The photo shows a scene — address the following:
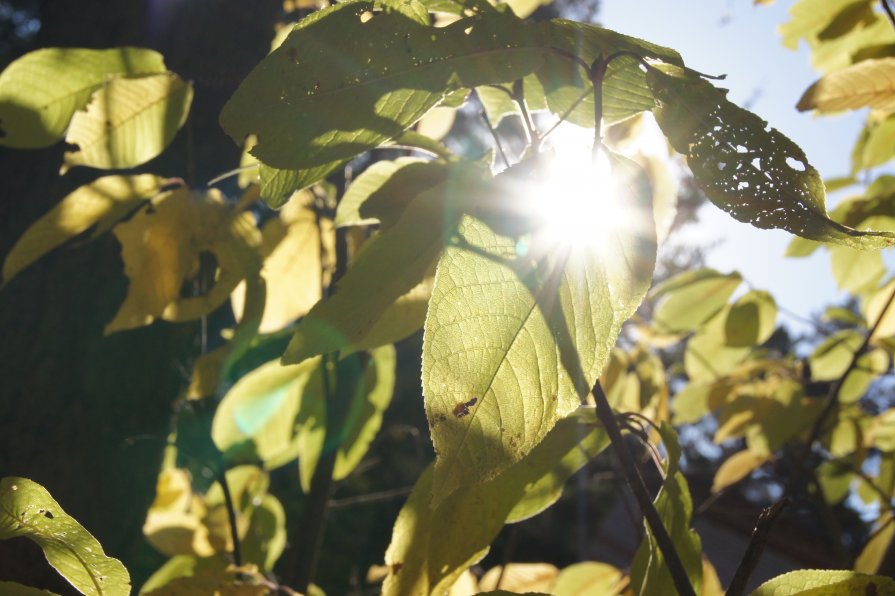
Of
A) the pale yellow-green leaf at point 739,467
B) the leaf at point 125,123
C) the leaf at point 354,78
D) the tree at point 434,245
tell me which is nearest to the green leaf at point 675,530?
the tree at point 434,245

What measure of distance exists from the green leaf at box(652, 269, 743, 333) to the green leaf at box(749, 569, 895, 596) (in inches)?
28.8

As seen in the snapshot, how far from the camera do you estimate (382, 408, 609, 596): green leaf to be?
0.48 m

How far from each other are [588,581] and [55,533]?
62 cm

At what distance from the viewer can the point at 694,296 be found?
114 cm

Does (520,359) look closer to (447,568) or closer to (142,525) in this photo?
(447,568)

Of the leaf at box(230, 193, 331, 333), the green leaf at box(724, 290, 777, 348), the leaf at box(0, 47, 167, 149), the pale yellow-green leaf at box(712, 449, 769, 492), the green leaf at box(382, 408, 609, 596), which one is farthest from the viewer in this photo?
the pale yellow-green leaf at box(712, 449, 769, 492)

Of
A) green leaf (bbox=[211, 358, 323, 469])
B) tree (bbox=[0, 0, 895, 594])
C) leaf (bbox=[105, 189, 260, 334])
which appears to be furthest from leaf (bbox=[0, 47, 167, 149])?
green leaf (bbox=[211, 358, 323, 469])

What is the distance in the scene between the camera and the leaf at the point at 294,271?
2.59 feet

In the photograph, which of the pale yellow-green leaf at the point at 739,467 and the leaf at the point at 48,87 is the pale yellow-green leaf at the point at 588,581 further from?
the leaf at the point at 48,87

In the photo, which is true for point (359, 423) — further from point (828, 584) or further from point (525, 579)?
point (828, 584)

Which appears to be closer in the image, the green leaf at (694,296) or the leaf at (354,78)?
the leaf at (354,78)

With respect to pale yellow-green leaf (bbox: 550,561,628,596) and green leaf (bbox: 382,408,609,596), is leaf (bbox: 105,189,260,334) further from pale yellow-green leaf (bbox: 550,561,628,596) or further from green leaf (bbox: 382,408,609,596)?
pale yellow-green leaf (bbox: 550,561,628,596)

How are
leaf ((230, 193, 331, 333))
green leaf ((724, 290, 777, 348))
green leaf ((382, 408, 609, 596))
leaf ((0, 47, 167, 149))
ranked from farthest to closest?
green leaf ((724, 290, 777, 348)) → leaf ((230, 193, 331, 333)) → leaf ((0, 47, 167, 149)) → green leaf ((382, 408, 609, 596))

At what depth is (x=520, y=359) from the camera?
37 centimetres
